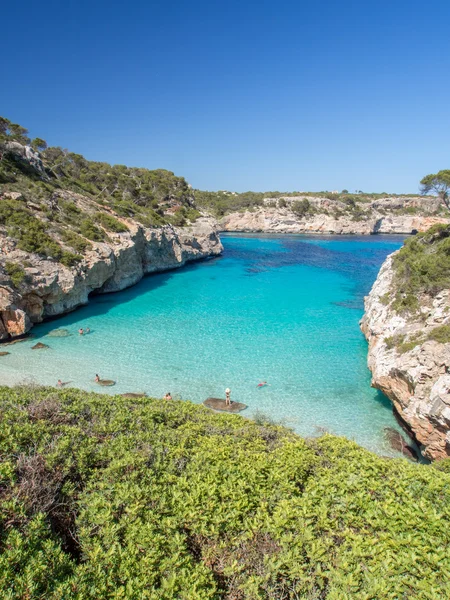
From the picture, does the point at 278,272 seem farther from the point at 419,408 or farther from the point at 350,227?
the point at 350,227

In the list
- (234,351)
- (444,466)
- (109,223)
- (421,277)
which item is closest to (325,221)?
(109,223)

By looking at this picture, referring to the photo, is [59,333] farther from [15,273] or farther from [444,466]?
[444,466]

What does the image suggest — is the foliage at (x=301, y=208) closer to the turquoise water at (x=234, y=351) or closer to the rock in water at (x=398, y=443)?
the turquoise water at (x=234, y=351)

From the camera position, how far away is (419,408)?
399 inches

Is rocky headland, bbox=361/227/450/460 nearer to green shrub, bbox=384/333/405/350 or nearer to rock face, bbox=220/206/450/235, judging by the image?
green shrub, bbox=384/333/405/350

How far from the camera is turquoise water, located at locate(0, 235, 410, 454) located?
1396 centimetres

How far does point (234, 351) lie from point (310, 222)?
3234 inches

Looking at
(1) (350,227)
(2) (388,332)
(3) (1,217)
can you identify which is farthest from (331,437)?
(1) (350,227)

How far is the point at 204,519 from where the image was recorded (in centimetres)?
464

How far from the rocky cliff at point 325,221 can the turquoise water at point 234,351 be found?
6044cm

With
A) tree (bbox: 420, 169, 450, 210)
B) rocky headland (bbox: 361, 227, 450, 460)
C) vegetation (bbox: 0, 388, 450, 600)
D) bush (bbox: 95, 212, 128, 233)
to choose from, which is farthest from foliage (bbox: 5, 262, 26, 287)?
tree (bbox: 420, 169, 450, 210)

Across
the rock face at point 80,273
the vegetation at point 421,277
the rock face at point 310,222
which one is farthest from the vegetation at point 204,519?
the rock face at point 310,222

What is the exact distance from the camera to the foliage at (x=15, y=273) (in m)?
19.5

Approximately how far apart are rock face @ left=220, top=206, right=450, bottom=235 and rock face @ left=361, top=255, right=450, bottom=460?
7907cm
